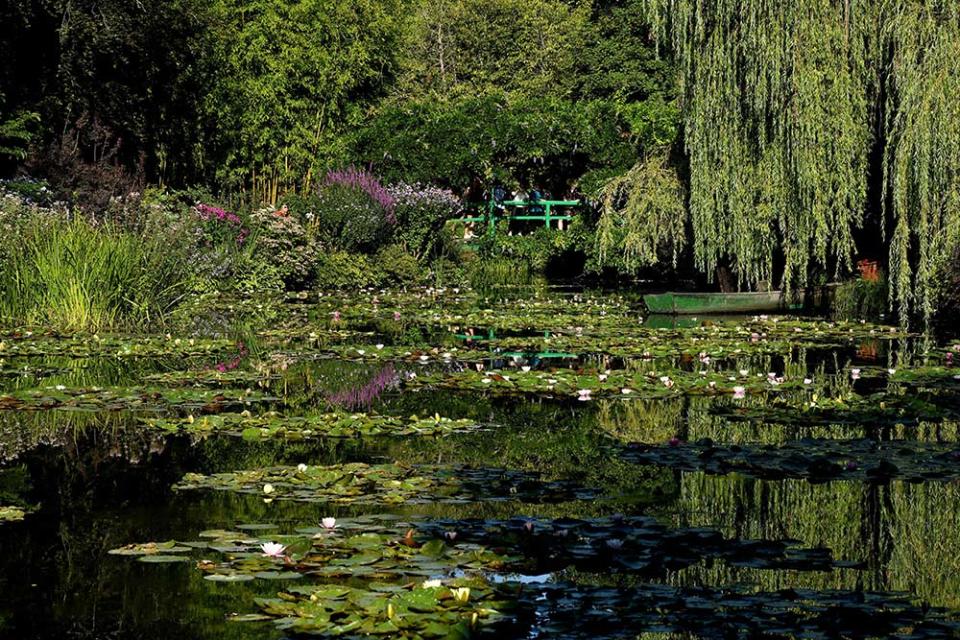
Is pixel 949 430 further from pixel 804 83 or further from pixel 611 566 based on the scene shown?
pixel 804 83

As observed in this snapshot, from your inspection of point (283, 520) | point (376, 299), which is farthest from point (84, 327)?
point (283, 520)

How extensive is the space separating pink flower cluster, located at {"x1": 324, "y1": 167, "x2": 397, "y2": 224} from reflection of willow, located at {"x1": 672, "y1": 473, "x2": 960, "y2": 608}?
20.9 m

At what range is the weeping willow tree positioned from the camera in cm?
1514

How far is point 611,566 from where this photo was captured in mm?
4820


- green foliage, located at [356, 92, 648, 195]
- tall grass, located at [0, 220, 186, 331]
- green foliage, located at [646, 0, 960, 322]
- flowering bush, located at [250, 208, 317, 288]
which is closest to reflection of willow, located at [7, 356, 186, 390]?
tall grass, located at [0, 220, 186, 331]

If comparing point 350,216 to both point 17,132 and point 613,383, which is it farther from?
point 613,383

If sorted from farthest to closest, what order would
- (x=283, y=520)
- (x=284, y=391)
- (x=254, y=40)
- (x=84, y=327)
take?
(x=254, y=40), (x=84, y=327), (x=284, y=391), (x=283, y=520)

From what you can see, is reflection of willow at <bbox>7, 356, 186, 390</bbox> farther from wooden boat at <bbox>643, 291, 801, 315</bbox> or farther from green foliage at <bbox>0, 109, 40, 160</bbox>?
green foliage at <bbox>0, 109, 40, 160</bbox>

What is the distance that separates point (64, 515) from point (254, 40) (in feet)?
95.5

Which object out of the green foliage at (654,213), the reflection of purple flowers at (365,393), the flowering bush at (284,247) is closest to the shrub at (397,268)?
the flowering bush at (284,247)

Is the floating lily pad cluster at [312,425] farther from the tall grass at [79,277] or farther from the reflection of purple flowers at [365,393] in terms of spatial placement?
the tall grass at [79,277]

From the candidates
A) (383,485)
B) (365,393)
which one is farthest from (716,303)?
(383,485)

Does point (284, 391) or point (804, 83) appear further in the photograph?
point (804, 83)

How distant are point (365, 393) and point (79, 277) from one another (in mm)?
5193
